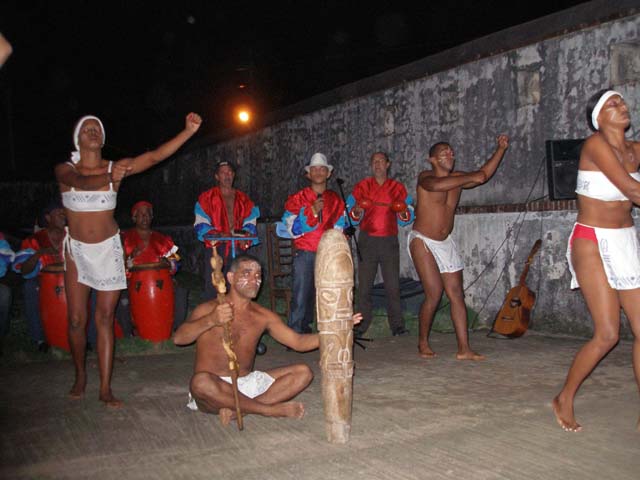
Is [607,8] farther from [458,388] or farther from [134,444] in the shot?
[134,444]

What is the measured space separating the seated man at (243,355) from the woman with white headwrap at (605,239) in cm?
162

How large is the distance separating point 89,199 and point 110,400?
57.2 inches

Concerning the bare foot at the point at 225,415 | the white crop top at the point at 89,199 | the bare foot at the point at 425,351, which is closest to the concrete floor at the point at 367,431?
the bare foot at the point at 225,415

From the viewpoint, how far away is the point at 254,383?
4559 millimetres

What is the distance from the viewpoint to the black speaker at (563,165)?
7293mm

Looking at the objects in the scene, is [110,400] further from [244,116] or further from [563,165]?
[244,116]

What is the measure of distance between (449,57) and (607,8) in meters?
2.29

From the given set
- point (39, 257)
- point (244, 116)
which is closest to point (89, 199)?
point (39, 257)

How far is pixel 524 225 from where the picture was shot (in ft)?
26.7

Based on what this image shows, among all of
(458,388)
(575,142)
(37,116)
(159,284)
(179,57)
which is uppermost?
(179,57)

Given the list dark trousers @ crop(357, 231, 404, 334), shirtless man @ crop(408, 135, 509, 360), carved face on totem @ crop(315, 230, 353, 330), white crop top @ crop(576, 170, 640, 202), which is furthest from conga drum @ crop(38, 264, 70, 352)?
white crop top @ crop(576, 170, 640, 202)

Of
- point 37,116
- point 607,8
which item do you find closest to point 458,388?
point 607,8

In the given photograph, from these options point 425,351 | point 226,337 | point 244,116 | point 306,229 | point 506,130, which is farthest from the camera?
point 244,116

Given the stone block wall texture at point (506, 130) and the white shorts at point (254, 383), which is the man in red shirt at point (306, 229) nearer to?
the stone block wall texture at point (506, 130)
